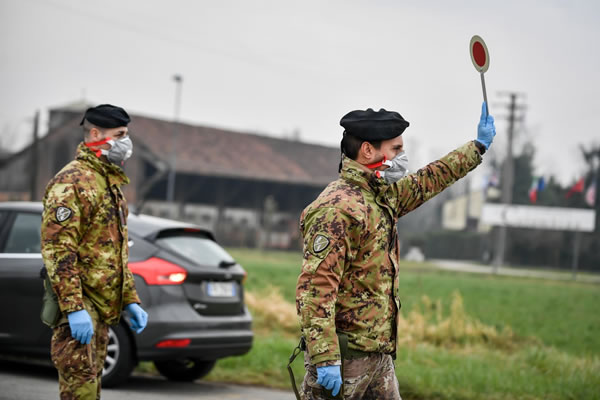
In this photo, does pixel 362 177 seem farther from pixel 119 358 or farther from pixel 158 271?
pixel 119 358

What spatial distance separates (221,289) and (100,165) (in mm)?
3266

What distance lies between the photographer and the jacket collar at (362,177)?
151 inches

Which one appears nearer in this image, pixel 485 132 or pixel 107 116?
pixel 485 132

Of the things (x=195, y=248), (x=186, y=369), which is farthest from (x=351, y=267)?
(x=186, y=369)

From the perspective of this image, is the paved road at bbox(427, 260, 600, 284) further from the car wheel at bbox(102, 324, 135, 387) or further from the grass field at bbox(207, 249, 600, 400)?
the car wheel at bbox(102, 324, 135, 387)

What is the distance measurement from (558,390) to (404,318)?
14.5ft

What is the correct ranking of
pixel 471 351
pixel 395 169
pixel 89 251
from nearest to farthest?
pixel 395 169 < pixel 89 251 < pixel 471 351

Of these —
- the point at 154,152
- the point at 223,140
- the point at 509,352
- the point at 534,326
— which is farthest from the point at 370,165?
the point at 223,140

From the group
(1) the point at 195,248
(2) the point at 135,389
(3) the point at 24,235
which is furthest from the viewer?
(1) the point at 195,248

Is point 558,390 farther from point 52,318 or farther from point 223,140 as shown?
point 223,140

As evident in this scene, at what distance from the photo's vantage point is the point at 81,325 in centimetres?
429

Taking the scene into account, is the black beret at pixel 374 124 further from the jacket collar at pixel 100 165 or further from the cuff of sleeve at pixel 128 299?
the cuff of sleeve at pixel 128 299

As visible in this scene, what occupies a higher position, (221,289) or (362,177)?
(362,177)

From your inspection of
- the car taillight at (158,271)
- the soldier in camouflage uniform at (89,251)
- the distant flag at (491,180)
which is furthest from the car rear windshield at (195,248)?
the distant flag at (491,180)
